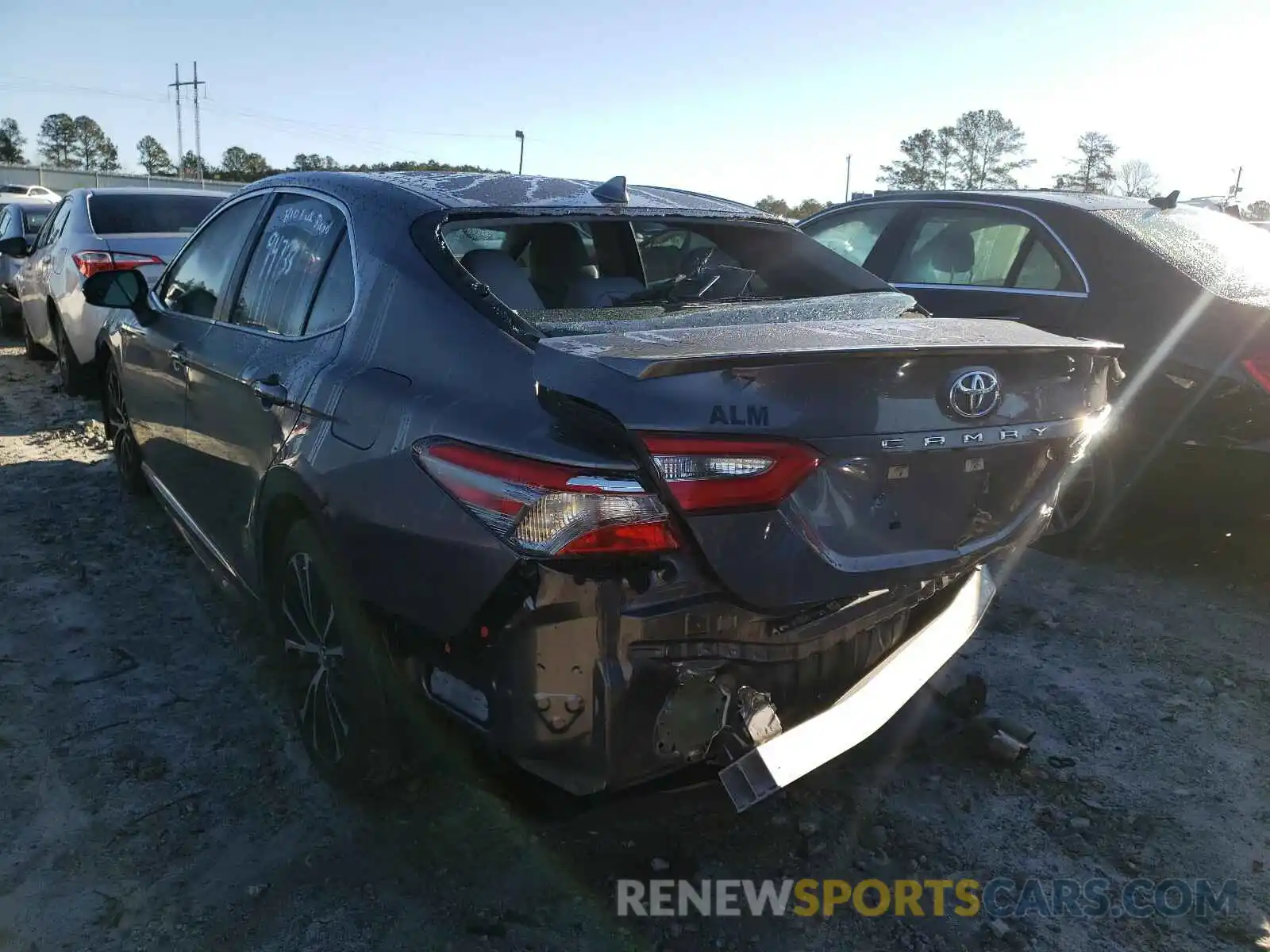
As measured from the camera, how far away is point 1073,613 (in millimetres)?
4375

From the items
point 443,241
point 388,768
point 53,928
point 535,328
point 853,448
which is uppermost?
point 443,241

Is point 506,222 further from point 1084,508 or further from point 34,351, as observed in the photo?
point 34,351

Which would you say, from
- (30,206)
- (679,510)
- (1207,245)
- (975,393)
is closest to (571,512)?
(679,510)

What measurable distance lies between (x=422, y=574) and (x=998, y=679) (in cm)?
247

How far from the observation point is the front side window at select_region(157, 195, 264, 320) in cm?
372

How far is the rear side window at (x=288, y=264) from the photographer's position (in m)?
3.01

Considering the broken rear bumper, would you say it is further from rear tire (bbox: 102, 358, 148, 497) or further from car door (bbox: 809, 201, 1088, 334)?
rear tire (bbox: 102, 358, 148, 497)

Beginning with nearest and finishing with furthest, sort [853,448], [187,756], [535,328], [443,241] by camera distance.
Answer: [853,448] < [535,328] < [443,241] < [187,756]

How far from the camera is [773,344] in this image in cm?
215

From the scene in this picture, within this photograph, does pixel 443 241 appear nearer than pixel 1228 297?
Yes

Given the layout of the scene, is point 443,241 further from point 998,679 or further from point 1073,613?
point 1073,613

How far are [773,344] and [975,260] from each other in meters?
3.86

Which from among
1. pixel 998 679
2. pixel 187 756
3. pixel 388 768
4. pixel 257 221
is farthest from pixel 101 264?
pixel 998 679

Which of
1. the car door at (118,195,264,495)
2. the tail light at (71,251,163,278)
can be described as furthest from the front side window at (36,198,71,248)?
the car door at (118,195,264,495)
